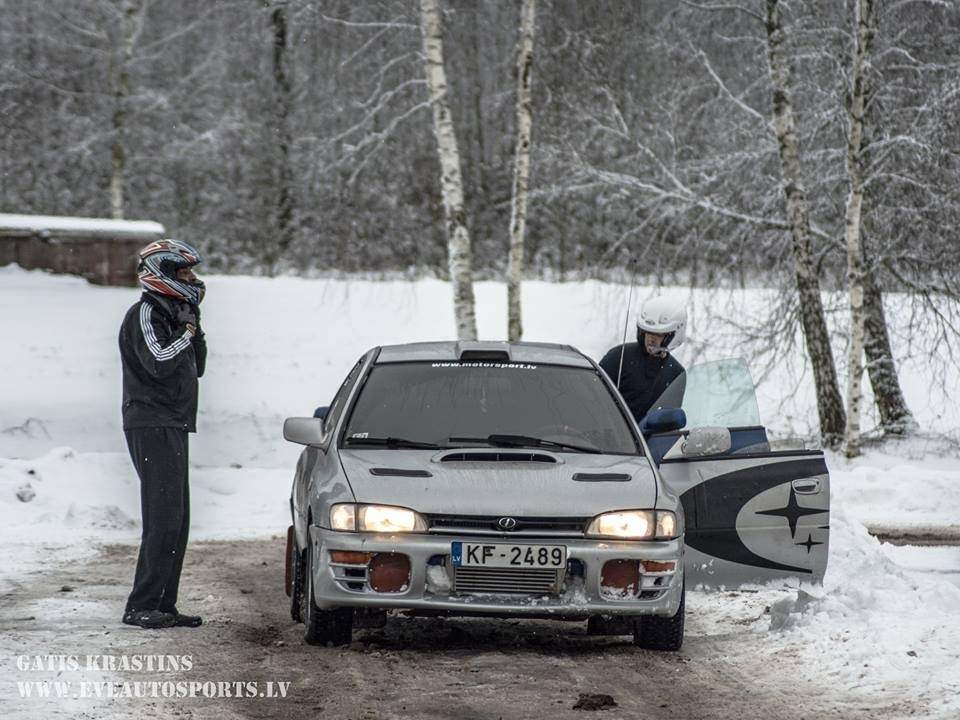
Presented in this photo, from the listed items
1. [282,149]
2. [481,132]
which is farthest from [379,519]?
[282,149]

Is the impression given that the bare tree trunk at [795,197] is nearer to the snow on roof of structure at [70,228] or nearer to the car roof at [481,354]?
the car roof at [481,354]

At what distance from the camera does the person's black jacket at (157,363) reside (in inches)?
297

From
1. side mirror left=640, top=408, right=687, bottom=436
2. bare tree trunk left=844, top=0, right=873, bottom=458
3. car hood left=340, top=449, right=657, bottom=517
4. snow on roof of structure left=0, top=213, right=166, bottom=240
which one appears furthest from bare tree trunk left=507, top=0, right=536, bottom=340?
car hood left=340, top=449, right=657, bottom=517

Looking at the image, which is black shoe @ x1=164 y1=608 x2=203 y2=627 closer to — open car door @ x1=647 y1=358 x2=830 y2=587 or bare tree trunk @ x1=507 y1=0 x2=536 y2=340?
open car door @ x1=647 y1=358 x2=830 y2=587

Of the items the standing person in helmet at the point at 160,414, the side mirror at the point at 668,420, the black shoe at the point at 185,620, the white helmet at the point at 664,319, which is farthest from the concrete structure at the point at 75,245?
the side mirror at the point at 668,420

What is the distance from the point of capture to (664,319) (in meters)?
9.21

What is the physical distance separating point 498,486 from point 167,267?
88.5 inches

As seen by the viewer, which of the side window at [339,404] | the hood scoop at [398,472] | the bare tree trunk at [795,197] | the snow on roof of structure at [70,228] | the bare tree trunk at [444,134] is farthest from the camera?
the snow on roof of structure at [70,228]

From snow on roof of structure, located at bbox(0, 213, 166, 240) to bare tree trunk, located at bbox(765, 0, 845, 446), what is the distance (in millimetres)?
12057

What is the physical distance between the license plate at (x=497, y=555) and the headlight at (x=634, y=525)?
271 millimetres

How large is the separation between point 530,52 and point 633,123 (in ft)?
7.56

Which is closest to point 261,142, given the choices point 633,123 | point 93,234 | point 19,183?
point 19,183

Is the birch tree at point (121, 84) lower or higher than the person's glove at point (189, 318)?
higher

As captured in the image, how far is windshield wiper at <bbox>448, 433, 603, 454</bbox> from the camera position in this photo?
7.29m
